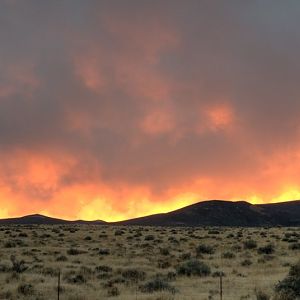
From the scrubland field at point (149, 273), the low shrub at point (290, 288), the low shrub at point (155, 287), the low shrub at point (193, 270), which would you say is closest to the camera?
the low shrub at point (290, 288)

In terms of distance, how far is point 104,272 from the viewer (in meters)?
25.9

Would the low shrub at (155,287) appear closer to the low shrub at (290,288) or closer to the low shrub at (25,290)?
the low shrub at (25,290)

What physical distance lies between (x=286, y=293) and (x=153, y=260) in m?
15.1

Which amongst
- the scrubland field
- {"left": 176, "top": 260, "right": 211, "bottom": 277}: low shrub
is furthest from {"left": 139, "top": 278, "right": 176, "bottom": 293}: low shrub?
{"left": 176, "top": 260, "right": 211, "bottom": 277}: low shrub

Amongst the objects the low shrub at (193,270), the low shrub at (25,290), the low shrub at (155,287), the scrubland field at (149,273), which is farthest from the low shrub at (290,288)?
the low shrub at (25,290)

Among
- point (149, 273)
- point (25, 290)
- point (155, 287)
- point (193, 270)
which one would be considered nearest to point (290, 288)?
point (155, 287)

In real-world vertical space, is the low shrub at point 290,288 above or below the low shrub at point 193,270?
below

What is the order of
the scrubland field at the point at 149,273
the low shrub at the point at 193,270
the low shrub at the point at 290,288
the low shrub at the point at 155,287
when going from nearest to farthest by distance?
the low shrub at the point at 290,288 → the scrubland field at the point at 149,273 → the low shrub at the point at 155,287 → the low shrub at the point at 193,270

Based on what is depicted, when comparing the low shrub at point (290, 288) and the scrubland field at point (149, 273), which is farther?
the scrubland field at point (149, 273)

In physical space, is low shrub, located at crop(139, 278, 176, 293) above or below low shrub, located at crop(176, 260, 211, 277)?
below

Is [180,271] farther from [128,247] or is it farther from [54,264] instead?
[128,247]

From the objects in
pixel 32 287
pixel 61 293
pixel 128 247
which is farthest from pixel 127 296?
pixel 128 247

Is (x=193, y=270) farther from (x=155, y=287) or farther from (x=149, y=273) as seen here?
(x=155, y=287)

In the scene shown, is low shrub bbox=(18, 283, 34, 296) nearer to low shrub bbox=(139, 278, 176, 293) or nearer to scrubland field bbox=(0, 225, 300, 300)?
scrubland field bbox=(0, 225, 300, 300)
